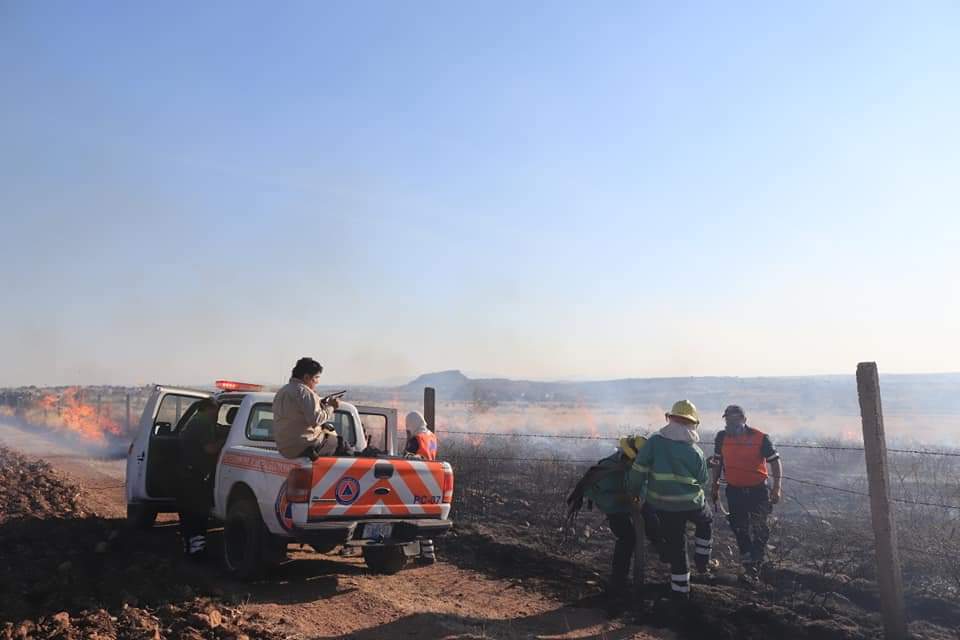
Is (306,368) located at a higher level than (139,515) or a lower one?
higher

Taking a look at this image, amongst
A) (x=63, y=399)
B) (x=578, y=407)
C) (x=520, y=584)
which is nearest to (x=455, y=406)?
(x=578, y=407)

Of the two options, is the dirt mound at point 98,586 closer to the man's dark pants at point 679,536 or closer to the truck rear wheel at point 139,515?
the truck rear wheel at point 139,515

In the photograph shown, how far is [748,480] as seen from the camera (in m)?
7.64

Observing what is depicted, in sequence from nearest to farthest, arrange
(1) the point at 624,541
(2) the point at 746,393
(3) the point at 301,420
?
(3) the point at 301,420, (1) the point at 624,541, (2) the point at 746,393

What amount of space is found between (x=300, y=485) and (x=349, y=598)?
120 cm

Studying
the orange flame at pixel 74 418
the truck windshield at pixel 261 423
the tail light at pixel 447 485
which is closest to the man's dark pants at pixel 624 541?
the tail light at pixel 447 485

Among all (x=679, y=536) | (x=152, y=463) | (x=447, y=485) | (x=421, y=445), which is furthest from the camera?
(x=152, y=463)

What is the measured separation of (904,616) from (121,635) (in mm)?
5776

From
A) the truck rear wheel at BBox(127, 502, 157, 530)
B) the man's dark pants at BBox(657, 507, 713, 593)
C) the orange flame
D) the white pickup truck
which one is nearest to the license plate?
the white pickup truck

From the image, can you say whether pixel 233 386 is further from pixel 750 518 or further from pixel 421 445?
pixel 750 518

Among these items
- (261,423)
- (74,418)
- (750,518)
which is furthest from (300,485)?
(74,418)

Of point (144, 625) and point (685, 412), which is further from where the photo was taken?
point (685, 412)

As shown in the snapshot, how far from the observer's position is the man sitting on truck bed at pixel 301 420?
247 inches

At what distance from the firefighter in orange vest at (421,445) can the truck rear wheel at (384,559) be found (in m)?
0.58
